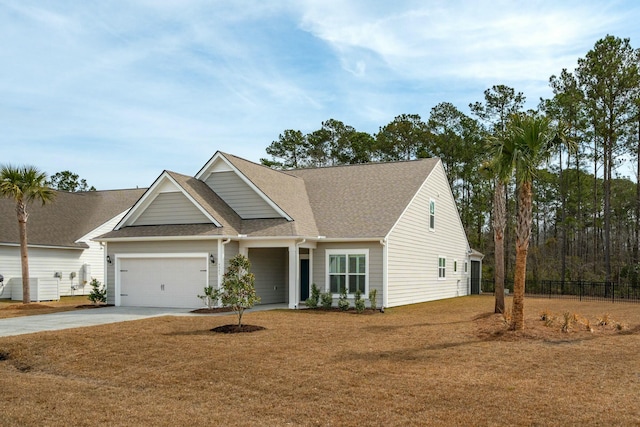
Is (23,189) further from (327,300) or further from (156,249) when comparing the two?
(327,300)

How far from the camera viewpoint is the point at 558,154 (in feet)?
127

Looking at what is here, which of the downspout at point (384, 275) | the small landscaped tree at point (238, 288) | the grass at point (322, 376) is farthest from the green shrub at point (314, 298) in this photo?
the small landscaped tree at point (238, 288)

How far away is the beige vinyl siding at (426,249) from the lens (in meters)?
22.7

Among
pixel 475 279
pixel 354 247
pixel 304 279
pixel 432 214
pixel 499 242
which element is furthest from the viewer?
pixel 475 279

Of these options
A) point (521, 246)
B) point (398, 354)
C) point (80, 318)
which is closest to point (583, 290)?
point (521, 246)

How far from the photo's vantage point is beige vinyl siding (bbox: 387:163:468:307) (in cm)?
2269

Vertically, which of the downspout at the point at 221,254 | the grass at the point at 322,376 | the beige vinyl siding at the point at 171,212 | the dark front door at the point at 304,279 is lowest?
the grass at the point at 322,376

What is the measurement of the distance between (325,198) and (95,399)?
56.8 ft

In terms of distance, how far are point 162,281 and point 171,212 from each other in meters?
2.69

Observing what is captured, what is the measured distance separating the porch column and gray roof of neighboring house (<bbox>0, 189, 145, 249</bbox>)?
1540 centimetres

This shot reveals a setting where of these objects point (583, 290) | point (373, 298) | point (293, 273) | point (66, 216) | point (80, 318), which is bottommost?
point (583, 290)

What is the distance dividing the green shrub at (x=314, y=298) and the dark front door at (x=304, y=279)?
6.83ft

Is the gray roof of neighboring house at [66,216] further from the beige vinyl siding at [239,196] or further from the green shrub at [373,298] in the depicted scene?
the green shrub at [373,298]

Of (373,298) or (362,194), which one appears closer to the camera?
(373,298)
